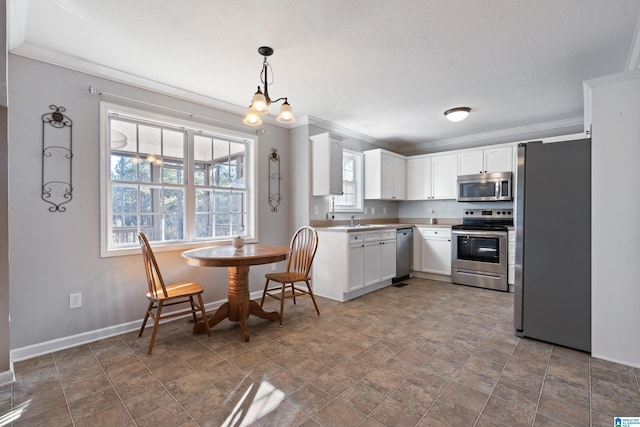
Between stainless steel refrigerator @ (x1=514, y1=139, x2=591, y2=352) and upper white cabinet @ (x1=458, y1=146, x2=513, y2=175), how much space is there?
2.17 m

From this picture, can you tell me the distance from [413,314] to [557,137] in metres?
3.34

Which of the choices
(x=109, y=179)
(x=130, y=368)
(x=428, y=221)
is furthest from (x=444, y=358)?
(x=428, y=221)

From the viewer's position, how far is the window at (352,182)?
16.5 feet

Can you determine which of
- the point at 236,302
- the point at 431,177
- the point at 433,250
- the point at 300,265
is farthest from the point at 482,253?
A: the point at 236,302

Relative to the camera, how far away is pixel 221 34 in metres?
2.28

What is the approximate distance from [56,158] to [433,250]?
484cm

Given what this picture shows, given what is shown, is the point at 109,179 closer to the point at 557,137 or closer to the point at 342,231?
the point at 342,231

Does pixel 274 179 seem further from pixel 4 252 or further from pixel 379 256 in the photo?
pixel 4 252

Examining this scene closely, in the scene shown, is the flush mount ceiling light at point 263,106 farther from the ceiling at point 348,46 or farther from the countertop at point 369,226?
the countertop at point 369,226

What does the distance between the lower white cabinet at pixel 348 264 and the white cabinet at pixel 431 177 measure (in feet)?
5.14

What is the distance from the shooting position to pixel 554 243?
2588mm

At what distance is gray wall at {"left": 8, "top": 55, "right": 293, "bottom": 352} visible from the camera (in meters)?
2.37

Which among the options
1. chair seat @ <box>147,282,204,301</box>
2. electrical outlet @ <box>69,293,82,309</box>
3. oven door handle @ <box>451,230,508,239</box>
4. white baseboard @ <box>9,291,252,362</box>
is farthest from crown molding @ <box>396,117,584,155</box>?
electrical outlet @ <box>69,293,82,309</box>

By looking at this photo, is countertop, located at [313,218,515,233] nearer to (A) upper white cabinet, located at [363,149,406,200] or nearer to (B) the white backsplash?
(B) the white backsplash
